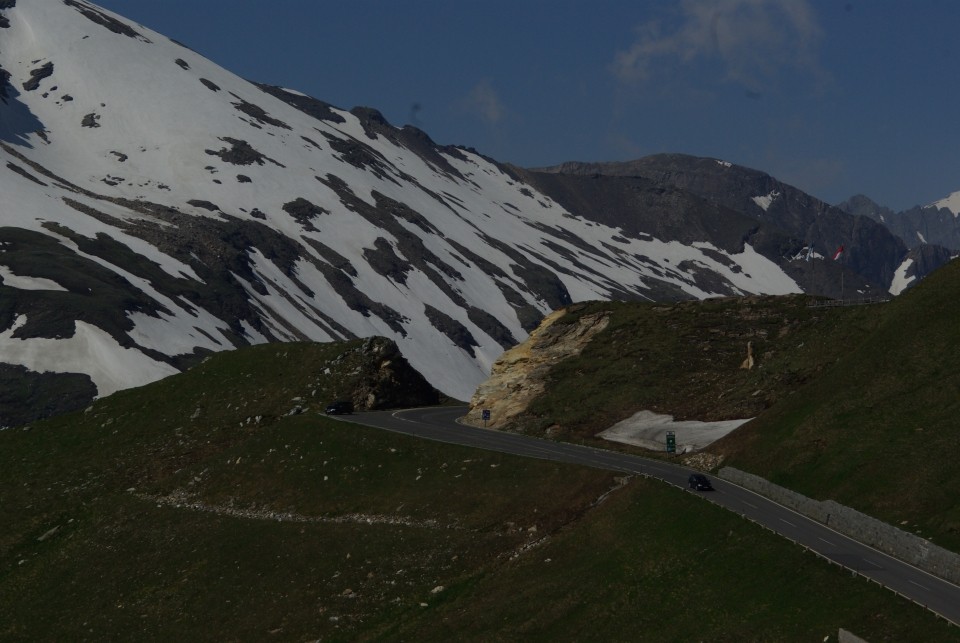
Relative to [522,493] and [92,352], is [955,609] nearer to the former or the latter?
[522,493]

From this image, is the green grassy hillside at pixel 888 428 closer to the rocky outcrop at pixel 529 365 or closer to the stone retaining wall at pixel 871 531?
the stone retaining wall at pixel 871 531

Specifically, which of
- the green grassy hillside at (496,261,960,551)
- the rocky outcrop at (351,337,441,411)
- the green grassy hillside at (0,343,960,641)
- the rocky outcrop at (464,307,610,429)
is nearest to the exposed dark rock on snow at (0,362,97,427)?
the green grassy hillside at (0,343,960,641)

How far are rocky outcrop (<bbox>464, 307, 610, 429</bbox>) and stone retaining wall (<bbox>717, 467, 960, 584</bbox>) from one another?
32754mm

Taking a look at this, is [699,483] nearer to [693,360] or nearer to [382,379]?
[693,360]

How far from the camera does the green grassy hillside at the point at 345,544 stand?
136 ft

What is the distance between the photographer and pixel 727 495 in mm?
55562

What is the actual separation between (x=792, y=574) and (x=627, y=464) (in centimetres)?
2544

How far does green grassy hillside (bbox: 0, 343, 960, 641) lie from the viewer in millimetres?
41500

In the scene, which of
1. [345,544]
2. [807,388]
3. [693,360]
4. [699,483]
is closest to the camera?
[699,483]

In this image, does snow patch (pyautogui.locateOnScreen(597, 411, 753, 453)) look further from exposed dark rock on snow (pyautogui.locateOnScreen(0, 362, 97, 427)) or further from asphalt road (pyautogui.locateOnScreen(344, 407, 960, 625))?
exposed dark rock on snow (pyautogui.locateOnScreen(0, 362, 97, 427))

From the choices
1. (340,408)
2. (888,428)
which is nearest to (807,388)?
(888,428)

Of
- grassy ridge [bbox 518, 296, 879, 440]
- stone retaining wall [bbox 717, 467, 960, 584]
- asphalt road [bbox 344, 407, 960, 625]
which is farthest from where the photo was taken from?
grassy ridge [bbox 518, 296, 879, 440]

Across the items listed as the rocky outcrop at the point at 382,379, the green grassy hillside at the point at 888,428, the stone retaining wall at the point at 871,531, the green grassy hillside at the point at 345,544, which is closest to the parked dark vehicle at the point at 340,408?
the rocky outcrop at the point at 382,379

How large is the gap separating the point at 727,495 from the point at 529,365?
38.8 metres
